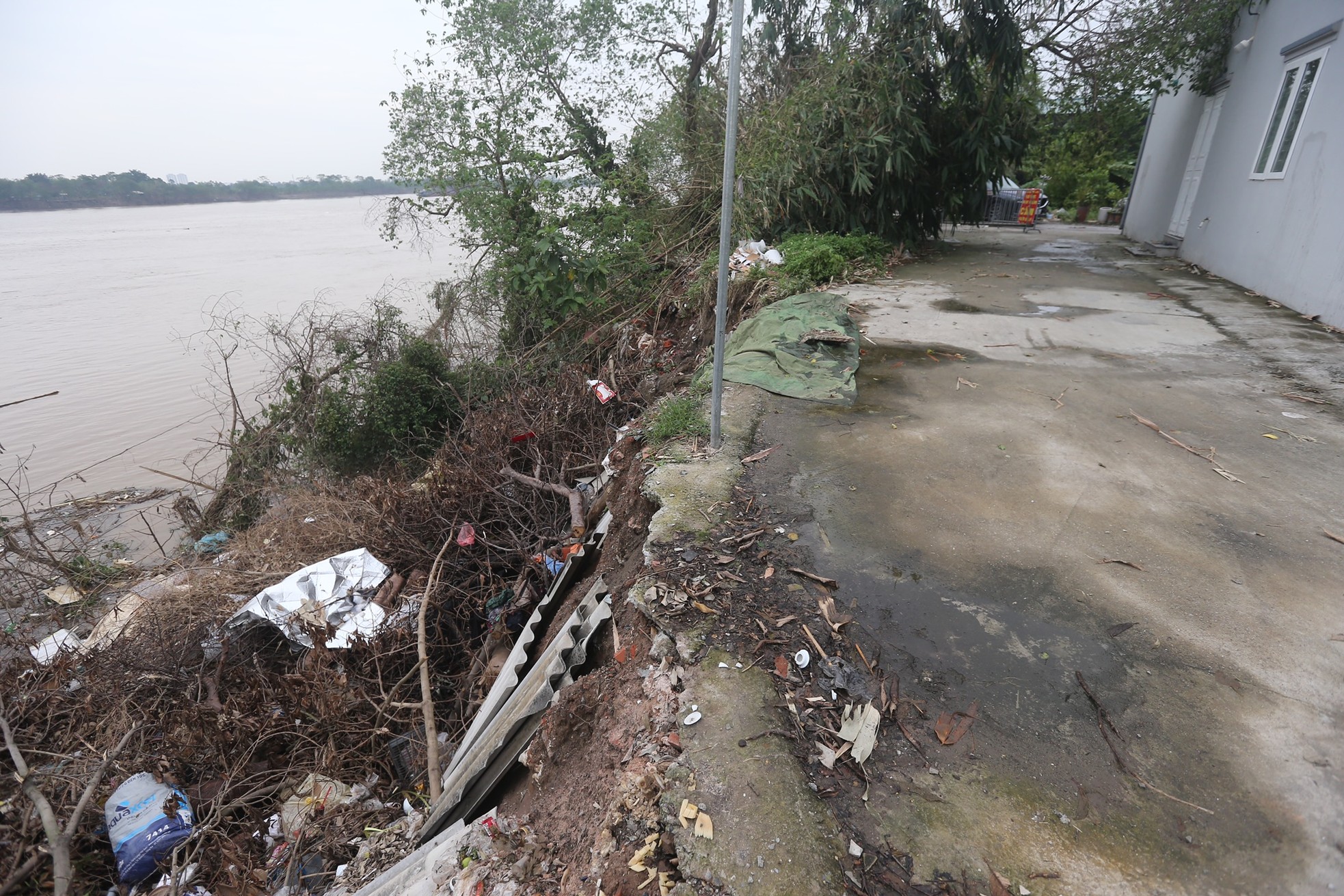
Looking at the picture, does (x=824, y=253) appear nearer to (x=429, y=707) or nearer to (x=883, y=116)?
(x=883, y=116)

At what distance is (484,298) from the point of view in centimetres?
999

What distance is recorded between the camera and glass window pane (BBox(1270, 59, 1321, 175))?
6.29 metres

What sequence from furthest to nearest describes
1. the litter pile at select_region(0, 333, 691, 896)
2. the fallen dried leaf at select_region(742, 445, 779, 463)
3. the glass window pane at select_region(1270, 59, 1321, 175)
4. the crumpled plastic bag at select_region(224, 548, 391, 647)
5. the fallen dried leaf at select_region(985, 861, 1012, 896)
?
the glass window pane at select_region(1270, 59, 1321, 175), the crumpled plastic bag at select_region(224, 548, 391, 647), the fallen dried leaf at select_region(742, 445, 779, 463), the litter pile at select_region(0, 333, 691, 896), the fallen dried leaf at select_region(985, 861, 1012, 896)

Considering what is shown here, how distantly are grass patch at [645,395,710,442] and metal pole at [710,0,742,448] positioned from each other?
104 mm

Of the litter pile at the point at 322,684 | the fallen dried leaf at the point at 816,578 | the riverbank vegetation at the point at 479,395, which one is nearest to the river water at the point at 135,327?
the riverbank vegetation at the point at 479,395

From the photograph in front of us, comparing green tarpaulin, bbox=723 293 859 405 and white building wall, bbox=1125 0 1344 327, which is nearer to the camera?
green tarpaulin, bbox=723 293 859 405

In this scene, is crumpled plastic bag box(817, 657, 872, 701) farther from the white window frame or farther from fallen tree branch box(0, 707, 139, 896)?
the white window frame

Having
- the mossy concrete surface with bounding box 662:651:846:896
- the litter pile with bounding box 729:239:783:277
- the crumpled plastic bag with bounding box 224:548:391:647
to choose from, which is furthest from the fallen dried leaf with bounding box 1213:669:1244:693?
the litter pile with bounding box 729:239:783:277

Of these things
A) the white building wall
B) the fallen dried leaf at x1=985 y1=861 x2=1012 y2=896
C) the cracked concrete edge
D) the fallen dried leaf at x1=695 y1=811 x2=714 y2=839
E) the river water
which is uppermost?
the white building wall

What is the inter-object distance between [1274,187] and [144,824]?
34.0 feet

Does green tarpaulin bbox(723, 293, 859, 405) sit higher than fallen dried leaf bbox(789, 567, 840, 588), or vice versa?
green tarpaulin bbox(723, 293, 859, 405)

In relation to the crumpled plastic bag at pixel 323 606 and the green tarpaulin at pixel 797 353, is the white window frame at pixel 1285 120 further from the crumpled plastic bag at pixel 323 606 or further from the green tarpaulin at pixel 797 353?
the crumpled plastic bag at pixel 323 606

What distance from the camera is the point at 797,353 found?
4.53m

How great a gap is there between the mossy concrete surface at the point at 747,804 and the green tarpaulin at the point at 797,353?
8.22 feet
